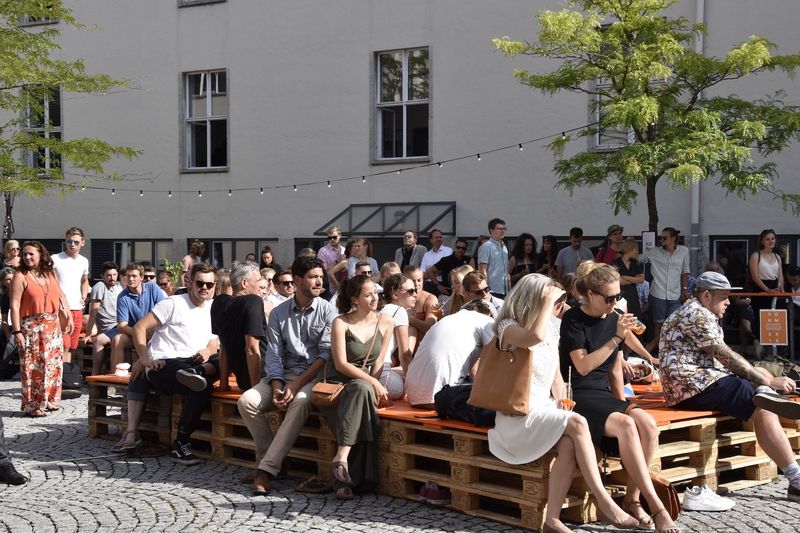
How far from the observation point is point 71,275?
14.5m

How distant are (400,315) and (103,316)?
20.8 feet

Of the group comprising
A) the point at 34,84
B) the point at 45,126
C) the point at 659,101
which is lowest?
the point at 659,101

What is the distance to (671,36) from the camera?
14.7m

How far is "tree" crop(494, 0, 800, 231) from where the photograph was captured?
47.5 feet

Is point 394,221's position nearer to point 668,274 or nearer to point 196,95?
point 196,95

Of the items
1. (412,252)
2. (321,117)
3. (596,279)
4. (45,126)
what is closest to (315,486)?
(596,279)

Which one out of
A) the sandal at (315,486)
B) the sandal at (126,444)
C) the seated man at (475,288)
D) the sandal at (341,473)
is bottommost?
the sandal at (315,486)

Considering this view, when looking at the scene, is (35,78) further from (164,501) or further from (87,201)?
(164,501)

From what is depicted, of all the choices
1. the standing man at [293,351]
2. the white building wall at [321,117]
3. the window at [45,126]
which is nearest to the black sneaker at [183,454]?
the standing man at [293,351]

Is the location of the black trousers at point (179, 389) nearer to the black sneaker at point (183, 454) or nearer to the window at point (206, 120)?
the black sneaker at point (183, 454)

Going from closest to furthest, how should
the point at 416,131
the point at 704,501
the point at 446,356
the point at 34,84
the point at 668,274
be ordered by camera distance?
the point at 704,501, the point at 446,356, the point at 668,274, the point at 34,84, the point at 416,131

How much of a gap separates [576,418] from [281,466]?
2612 mm

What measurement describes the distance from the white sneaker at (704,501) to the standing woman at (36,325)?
701 cm

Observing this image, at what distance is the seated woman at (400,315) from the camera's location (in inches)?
350
